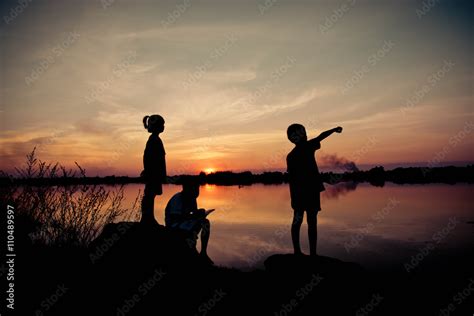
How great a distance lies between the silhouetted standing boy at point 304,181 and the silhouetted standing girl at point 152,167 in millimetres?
2938

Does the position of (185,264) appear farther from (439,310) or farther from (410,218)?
(410,218)

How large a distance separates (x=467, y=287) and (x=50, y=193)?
39.1 ft

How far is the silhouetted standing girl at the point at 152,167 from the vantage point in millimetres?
7262

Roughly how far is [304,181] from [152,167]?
3391 millimetres

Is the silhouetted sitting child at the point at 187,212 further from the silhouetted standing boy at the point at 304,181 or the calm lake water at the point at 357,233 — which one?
the calm lake water at the point at 357,233

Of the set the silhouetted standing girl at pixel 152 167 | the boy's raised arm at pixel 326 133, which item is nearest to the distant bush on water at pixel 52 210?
the silhouetted standing girl at pixel 152 167

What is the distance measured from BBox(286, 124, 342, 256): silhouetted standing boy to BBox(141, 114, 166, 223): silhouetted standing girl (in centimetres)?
294

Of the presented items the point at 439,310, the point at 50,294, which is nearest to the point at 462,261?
the point at 439,310

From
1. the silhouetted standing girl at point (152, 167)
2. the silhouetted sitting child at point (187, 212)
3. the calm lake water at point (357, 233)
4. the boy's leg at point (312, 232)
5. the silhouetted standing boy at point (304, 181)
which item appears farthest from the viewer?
the calm lake water at point (357, 233)

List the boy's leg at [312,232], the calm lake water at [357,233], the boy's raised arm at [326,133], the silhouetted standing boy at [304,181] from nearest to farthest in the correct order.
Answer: the boy's raised arm at [326,133] → the boy's leg at [312,232] → the silhouetted standing boy at [304,181] → the calm lake water at [357,233]

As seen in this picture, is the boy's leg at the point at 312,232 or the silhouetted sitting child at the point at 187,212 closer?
the boy's leg at the point at 312,232

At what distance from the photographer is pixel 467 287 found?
29.5 feet

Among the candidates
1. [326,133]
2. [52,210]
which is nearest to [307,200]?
[326,133]

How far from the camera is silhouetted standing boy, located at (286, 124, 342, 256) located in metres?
6.81
